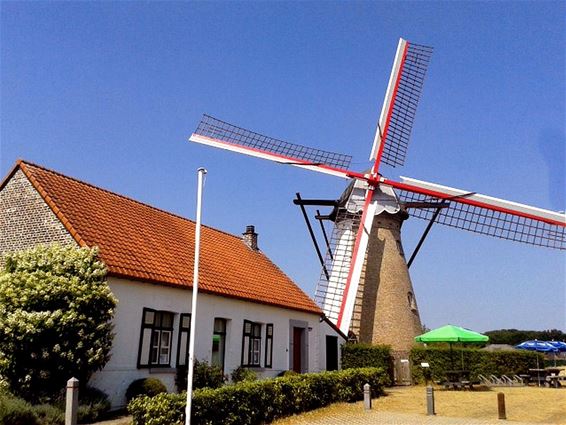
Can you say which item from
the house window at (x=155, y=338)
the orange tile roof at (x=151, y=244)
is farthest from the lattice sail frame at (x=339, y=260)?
the house window at (x=155, y=338)

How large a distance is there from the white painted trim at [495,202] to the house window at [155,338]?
13460 millimetres

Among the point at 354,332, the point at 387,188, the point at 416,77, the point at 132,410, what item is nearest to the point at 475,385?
the point at 354,332

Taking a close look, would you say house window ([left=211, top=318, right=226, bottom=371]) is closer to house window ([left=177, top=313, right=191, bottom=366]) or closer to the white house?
the white house

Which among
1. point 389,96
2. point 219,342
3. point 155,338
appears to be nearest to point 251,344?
point 219,342

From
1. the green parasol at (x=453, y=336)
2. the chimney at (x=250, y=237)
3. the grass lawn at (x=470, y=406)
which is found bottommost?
the grass lawn at (x=470, y=406)

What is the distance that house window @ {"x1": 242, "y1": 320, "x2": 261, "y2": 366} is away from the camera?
16766 mm

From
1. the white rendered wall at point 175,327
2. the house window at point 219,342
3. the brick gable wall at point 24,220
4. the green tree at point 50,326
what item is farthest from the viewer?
the house window at point 219,342

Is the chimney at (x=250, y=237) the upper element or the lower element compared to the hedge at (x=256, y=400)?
upper

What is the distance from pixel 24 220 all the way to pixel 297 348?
1148 centimetres

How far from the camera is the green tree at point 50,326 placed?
34.4ft

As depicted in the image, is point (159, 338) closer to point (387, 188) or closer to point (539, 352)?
point (387, 188)

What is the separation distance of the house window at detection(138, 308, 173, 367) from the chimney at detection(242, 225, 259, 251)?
9488mm

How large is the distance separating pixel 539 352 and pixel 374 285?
10.6 meters

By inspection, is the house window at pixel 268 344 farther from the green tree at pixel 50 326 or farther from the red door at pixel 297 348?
the green tree at pixel 50 326
